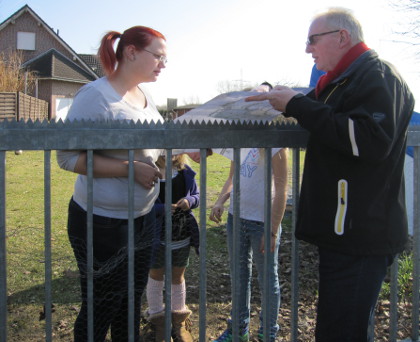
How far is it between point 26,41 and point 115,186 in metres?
35.3

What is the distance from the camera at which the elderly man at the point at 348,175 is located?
1641mm

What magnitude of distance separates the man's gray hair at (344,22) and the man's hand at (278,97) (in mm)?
321

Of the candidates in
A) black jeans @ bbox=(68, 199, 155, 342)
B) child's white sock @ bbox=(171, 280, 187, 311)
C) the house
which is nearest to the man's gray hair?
black jeans @ bbox=(68, 199, 155, 342)

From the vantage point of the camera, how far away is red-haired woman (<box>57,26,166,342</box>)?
75.2 inches

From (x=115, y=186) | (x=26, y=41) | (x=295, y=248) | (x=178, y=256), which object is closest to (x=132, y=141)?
(x=115, y=186)

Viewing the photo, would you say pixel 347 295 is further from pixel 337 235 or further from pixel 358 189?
pixel 358 189

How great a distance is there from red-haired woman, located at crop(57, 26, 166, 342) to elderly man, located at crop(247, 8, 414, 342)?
63 cm

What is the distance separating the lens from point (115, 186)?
196 cm

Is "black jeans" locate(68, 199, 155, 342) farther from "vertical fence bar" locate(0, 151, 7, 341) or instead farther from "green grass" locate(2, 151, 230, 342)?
"vertical fence bar" locate(0, 151, 7, 341)

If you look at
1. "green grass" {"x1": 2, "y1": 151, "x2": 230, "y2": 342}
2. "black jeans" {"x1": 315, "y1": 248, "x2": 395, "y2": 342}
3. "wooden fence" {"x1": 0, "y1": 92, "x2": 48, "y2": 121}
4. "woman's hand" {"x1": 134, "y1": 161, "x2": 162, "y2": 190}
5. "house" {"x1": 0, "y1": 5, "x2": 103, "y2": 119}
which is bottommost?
"green grass" {"x1": 2, "y1": 151, "x2": 230, "y2": 342}

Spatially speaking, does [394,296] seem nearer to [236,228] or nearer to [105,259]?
[236,228]

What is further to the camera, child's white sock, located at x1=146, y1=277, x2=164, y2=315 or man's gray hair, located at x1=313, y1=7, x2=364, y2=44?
child's white sock, located at x1=146, y1=277, x2=164, y2=315

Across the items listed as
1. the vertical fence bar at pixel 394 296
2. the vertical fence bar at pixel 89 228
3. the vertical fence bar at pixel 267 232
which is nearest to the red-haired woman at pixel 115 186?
the vertical fence bar at pixel 89 228

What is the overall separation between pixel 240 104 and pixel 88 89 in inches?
27.0
